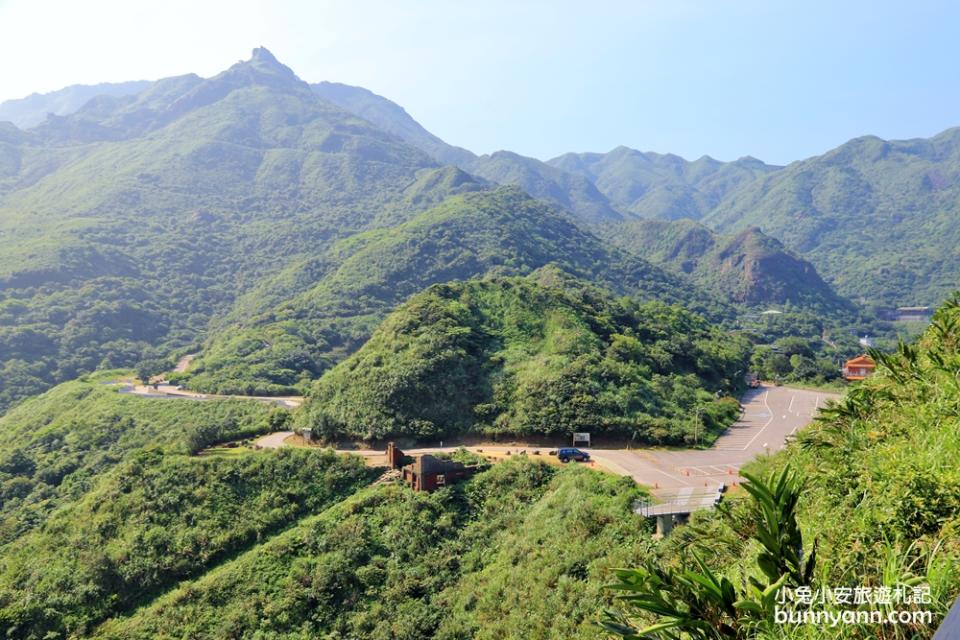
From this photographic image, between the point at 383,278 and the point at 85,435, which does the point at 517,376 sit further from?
the point at 383,278

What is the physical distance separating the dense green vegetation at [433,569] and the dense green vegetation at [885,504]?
29.2 ft

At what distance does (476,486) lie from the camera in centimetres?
2516

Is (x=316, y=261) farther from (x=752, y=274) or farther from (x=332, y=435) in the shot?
(x=752, y=274)

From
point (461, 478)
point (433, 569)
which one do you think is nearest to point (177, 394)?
→ point (461, 478)

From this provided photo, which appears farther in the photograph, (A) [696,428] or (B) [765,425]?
(B) [765,425]

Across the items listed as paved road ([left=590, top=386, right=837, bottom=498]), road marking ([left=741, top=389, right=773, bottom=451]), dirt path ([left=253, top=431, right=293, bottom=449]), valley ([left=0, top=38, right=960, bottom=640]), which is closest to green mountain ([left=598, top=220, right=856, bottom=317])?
valley ([left=0, top=38, right=960, bottom=640])

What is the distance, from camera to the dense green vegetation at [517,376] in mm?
29625

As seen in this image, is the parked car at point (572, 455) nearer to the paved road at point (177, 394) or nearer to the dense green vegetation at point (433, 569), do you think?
the dense green vegetation at point (433, 569)

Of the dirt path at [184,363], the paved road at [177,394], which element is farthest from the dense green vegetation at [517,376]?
the dirt path at [184,363]

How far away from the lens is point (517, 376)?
32.6 metres

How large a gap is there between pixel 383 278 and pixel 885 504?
3588 inches

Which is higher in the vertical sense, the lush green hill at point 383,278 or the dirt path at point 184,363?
A: the lush green hill at point 383,278

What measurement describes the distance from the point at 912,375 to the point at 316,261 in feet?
367

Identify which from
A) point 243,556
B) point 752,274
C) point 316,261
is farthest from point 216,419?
point 752,274
